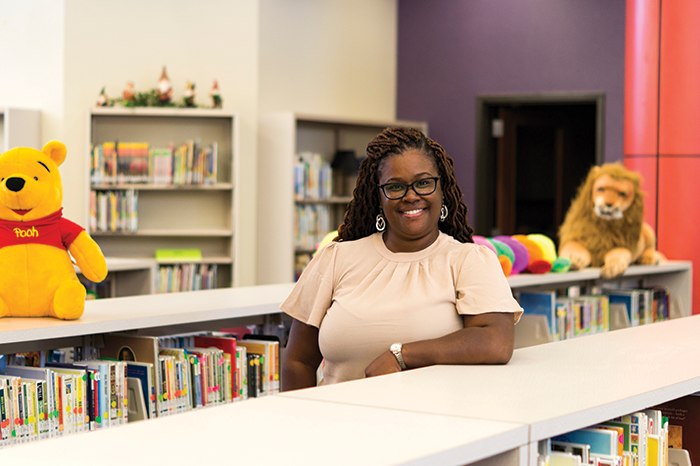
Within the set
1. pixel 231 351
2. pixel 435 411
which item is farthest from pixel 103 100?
pixel 435 411

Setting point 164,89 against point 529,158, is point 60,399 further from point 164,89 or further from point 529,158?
point 529,158

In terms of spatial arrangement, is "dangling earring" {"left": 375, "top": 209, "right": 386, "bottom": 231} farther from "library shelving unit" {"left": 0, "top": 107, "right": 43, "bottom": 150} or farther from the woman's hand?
"library shelving unit" {"left": 0, "top": 107, "right": 43, "bottom": 150}

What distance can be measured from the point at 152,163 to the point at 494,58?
3191 mm

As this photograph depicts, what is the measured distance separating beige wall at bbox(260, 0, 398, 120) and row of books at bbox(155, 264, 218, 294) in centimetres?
145

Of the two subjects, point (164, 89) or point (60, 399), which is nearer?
point (60, 399)

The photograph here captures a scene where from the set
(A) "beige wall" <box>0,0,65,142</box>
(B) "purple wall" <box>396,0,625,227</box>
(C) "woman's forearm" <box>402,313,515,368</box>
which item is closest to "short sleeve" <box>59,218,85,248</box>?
(C) "woman's forearm" <box>402,313,515,368</box>

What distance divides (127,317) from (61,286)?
0.74ft

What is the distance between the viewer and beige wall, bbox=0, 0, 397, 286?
241 inches

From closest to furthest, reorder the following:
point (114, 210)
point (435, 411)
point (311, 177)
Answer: point (435, 411), point (114, 210), point (311, 177)

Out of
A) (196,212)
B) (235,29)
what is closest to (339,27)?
(235,29)

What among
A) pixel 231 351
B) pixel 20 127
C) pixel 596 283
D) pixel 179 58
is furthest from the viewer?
pixel 179 58

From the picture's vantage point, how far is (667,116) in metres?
5.32

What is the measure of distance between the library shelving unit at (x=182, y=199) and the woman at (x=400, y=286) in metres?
4.09

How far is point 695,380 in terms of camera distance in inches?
70.0
